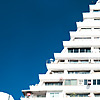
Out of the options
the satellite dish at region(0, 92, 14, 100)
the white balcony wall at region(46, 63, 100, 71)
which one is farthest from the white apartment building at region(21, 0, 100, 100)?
the satellite dish at region(0, 92, 14, 100)

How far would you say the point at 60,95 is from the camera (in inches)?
2120

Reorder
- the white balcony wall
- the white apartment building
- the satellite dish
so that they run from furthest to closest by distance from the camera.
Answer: the white balcony wall, the satellite dish, the white apartment building

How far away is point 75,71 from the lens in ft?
193

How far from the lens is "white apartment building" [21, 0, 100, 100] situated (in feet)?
177

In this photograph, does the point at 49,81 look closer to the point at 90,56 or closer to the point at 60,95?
the point at 60,95

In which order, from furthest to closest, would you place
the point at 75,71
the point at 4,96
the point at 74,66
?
the point at 75,71 → the point at 74,66 → the point at 4,96

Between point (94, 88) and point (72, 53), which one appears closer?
point (94, 88)

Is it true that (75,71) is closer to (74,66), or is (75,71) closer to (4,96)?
(74,66)

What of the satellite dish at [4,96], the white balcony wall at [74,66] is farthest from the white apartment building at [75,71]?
the satellite dish at [4,96]

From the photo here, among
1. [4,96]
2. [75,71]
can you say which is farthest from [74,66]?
[4,96]

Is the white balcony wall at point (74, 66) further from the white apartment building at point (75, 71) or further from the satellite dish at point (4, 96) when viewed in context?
the satellite dish at point (4, 96)

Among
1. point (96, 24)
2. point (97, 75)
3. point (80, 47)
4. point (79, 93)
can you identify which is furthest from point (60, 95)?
point (96, 24)

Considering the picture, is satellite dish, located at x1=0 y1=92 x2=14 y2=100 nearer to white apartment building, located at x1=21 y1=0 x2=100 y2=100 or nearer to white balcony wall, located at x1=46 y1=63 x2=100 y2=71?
white apartment building, located at x1=21 y1=0 x2=100 y2=100

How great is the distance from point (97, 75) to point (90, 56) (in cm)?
543
